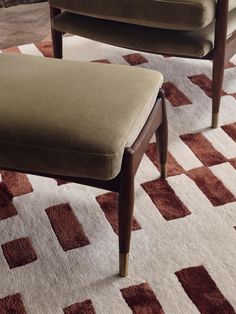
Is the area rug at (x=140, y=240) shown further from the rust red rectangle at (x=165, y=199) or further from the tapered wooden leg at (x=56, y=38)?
the tapered wooden leg at (x=56, y=38)

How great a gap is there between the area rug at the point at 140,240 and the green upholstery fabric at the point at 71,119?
0.90ft

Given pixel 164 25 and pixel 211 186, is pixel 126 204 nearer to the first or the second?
pixel 211 186

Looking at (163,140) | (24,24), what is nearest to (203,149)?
(163,140)

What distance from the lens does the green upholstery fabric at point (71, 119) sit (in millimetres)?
992

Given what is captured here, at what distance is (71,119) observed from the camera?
102cm

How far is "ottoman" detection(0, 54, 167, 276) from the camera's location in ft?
3.26

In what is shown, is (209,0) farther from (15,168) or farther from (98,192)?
(15,168)

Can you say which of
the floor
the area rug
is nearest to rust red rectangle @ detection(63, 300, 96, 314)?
the area rug

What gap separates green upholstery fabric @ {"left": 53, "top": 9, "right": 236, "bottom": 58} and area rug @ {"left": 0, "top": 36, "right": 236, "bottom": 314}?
10.8 inches

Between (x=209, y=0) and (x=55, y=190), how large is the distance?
0.69 m

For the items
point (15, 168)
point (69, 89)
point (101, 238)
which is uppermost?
point (69, 89)

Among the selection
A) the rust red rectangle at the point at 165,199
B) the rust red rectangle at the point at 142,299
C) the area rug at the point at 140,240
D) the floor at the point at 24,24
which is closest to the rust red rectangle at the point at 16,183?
the area rug at the point at 140,240

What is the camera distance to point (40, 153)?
101 cm

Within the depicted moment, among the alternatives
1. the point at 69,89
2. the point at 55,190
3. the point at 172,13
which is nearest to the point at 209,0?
the point at 172,13
